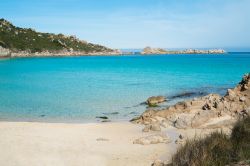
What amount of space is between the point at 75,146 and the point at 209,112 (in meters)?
7.44

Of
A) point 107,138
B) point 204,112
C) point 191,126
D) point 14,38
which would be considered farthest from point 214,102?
point 14,38

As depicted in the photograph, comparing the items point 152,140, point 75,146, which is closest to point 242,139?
point 152,140

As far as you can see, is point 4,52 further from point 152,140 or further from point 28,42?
point 152,140

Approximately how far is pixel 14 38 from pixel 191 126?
14557 centimetres

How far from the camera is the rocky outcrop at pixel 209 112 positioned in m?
17.4

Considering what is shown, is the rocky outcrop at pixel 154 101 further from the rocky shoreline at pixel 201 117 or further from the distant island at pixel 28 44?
the distant island at pixel 28 44

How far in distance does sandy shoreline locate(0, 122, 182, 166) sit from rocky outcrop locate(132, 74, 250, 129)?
124 centimetres

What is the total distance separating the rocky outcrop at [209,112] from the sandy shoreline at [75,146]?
1.24m

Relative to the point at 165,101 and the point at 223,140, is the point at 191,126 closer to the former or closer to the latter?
the point at 223,140

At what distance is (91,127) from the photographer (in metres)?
18.7

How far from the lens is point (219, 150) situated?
9.48 meters

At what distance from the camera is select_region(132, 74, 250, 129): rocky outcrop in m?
17.4

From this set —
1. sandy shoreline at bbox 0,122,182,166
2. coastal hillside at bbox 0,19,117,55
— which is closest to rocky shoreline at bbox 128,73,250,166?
sandy shoreline at bbox 0,122,182,166

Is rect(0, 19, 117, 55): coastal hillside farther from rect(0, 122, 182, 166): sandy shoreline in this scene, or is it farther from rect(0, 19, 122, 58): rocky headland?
rect(0, 122, 182, 166): sandy shoreline
